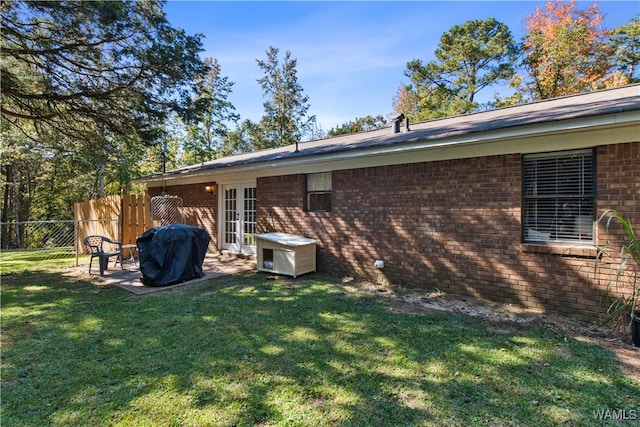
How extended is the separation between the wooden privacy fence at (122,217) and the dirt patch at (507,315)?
6.69m

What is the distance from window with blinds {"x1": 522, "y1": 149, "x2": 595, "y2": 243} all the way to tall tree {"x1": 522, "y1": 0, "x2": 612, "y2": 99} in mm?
15096

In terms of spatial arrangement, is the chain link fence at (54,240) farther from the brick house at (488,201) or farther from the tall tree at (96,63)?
the brick house at (488,201)

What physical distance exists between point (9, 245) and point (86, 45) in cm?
2289

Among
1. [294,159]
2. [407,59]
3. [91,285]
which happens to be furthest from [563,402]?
[407,59]

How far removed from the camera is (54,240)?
15164mm

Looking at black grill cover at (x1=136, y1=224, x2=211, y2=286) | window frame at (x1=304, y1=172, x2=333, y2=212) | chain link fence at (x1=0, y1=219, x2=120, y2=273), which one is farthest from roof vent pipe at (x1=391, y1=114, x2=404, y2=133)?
chain link fence at (x1=0, y1=219, x2=120, y2=273)

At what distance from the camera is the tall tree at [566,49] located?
15.4 m

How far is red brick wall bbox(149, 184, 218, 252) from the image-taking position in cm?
1012

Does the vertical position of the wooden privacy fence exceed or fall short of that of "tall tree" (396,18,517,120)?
it falls short

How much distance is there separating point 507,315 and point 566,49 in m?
17.1

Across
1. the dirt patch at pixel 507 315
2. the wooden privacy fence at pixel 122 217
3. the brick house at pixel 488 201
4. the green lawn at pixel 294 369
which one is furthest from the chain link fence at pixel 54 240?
the dirt patch at pixel 507 315

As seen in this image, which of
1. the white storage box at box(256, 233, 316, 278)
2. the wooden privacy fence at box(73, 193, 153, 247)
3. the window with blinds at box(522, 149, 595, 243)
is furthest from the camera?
the wooden privacy fence at box(73, 193, 153, 247)

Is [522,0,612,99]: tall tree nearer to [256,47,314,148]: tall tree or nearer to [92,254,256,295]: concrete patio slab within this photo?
[256,47,314,148]: tall tree

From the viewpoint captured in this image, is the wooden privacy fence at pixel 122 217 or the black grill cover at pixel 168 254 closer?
the black grill cover at pixel 168 254
